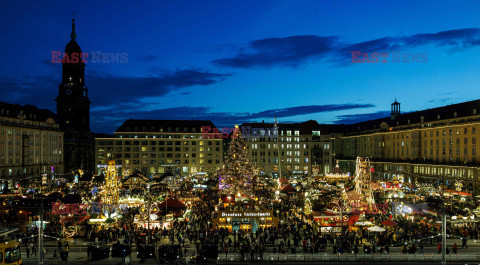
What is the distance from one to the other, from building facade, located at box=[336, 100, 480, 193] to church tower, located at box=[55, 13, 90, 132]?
84251mm

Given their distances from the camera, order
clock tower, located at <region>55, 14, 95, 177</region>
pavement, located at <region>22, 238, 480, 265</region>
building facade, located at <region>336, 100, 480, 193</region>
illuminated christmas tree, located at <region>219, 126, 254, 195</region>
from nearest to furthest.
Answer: pavement, located at <region>22, 238, 480, 265</region> → illuminated christmas tree, located at <region>219, 126, 254, 195</region> → building facade, located at <region>336, 100, 480, 193</region> → clock tower, located at <region>55, 14, 95, 177</region>

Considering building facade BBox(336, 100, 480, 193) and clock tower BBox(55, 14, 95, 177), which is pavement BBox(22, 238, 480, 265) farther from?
Result: clock tower BBox(55, 14, 95, 177)

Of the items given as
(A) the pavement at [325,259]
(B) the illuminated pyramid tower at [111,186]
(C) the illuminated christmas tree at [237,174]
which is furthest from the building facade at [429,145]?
(B) the illuminated pyramid tower at [111,186]

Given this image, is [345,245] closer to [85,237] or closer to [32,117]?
[85,237]

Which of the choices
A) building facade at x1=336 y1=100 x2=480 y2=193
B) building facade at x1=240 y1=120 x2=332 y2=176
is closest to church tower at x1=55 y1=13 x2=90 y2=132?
Answer: building facade at x1=240 y1=120 x2=332 y2=176

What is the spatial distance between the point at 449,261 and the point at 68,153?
10874 centimetres

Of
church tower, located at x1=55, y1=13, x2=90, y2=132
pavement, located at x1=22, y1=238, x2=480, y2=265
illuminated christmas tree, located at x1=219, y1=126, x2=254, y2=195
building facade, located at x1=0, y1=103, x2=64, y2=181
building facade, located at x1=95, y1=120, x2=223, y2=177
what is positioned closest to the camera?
pavement, located at x1=22, y1=238, x2=480, y2=265

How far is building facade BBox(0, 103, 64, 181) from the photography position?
72.1 metres

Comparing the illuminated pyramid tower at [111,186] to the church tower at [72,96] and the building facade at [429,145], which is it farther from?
the church tower at [72,96]

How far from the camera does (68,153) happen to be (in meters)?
115

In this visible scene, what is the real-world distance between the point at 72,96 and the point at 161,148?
36.9 m

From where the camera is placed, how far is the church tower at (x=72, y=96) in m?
121

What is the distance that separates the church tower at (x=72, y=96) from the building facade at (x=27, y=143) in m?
25.9

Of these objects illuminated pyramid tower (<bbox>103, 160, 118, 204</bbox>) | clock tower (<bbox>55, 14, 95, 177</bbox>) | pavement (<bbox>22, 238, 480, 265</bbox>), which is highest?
clock tower (<bbox>55, 14, 95, 177</bbox>)
